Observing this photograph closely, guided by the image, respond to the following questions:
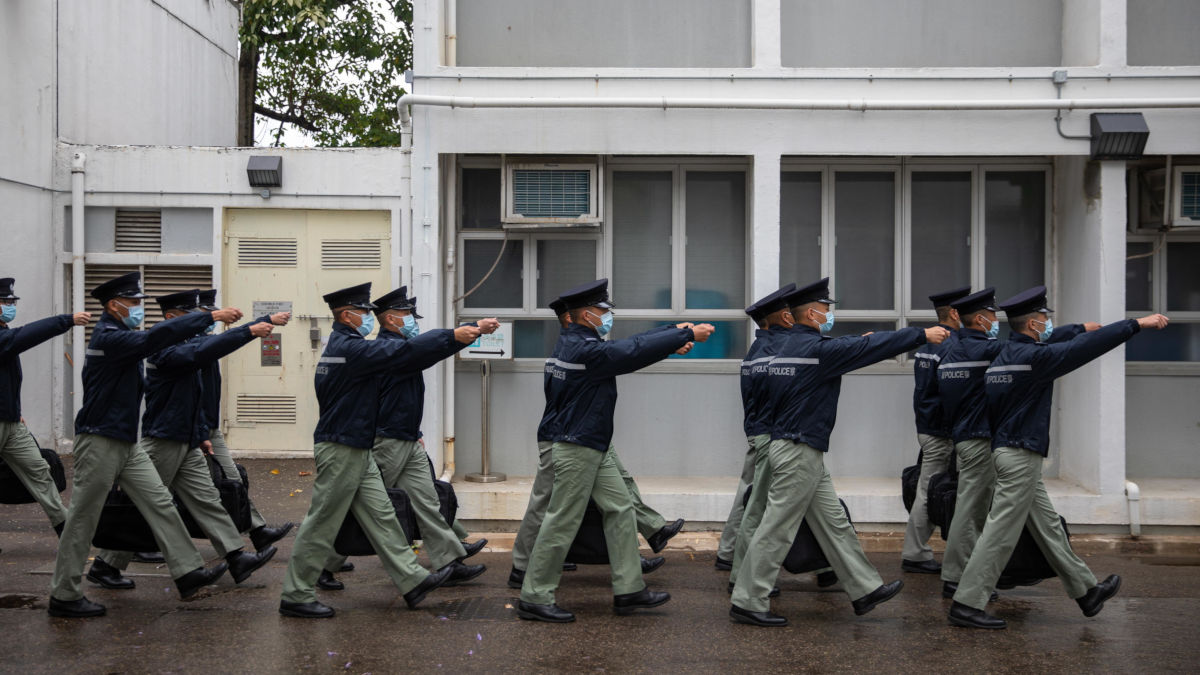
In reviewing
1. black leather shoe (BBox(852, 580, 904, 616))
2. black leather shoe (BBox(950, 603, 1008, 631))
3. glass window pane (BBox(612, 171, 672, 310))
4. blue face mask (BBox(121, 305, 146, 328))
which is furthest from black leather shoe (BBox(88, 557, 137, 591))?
black leather shoe (BBox(950, 603, 1008, 631))

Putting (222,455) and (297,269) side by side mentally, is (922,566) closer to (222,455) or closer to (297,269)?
(222,455)

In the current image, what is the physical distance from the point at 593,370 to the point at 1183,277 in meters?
6.71

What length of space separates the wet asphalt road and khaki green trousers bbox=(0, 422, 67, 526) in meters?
0.48

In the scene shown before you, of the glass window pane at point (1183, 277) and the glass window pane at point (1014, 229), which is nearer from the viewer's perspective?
the glass window pane at point (1014, 229)

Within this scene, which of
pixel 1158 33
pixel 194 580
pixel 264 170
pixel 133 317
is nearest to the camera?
pixel 194 580

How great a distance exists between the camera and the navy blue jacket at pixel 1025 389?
22.0ft

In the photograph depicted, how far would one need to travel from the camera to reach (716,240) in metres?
10.9

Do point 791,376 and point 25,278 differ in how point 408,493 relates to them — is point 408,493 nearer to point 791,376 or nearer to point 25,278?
point 791,376

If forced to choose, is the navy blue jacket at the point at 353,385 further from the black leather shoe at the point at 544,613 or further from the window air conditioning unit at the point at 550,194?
the window air conditioning unit at the point at 550,194

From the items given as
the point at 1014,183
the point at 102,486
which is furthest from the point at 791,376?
the point at 1014,183

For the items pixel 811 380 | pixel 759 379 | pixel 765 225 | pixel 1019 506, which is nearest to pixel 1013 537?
pixel 1019 506

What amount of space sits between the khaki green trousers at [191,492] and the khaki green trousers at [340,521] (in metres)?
0.95

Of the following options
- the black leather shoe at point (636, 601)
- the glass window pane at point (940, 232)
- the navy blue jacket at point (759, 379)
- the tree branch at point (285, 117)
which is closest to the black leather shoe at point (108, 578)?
the black leather shoe at point (636, 601)

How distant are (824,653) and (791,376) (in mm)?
1608
